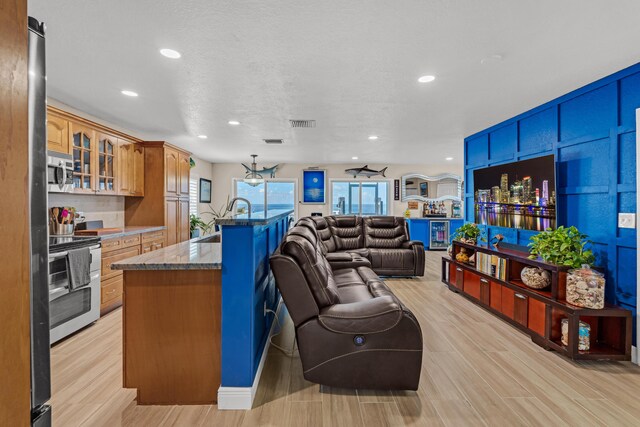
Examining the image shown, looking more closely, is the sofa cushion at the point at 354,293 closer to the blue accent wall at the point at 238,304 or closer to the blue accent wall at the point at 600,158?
the blue accent wall at the point at 238,304

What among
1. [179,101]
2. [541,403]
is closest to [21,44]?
[541,403]

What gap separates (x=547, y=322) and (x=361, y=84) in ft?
9.08

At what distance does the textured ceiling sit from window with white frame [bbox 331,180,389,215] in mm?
4725

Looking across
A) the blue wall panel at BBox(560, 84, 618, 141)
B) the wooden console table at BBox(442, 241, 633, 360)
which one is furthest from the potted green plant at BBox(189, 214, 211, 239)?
the blue wall panel at BBox(560, 84, 618, 141)

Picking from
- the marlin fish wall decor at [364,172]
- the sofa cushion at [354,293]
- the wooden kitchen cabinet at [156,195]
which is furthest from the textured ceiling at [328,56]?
the marlin fish wall decor at [364,172]

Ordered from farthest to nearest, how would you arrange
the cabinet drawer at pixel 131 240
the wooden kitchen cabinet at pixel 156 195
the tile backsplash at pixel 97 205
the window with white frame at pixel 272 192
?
the window with white frame at pixel 272 192
the wooden kitchen cabinet at pixel 156 195
the cabinet drawer at pixel 131 240
the tile backsplash at pixel 97 205

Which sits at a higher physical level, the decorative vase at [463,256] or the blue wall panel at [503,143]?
the blue wall panel at [503,143]

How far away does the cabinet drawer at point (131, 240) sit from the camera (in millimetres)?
3934

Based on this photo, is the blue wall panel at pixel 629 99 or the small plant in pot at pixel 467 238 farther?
the small plant in pot at pixel 467 238

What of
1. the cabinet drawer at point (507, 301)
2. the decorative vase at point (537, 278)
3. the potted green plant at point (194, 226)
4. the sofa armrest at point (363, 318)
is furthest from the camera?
the potted green plant at point (194, 226)

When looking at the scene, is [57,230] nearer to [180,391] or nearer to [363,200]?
[180,391]

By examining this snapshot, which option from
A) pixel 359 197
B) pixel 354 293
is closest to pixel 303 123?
pixel 354 293

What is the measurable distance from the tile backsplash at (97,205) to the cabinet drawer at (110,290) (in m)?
1.08

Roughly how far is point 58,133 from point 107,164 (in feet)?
3.00
